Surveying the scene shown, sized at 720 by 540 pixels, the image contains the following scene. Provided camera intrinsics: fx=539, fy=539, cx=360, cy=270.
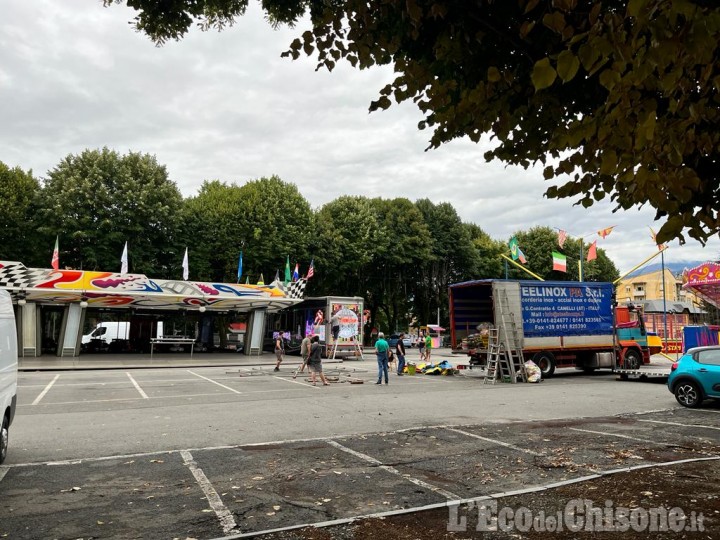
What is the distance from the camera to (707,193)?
4195 mm

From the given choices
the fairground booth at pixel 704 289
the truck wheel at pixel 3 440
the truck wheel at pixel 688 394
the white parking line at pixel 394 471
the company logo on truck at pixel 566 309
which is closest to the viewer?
the white parking line at pixel 394 471

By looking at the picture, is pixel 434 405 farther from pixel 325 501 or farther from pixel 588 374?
pixel 588 374

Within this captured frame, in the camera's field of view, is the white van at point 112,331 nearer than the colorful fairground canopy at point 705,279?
No

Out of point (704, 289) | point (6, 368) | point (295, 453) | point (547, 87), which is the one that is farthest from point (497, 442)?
point (704, 289)

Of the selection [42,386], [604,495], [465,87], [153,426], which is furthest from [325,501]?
[42,386]

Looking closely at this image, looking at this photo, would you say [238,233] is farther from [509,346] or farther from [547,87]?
[547,87]

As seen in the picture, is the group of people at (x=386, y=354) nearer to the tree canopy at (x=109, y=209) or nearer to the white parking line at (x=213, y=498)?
the white parking line at (x=213, y=498)

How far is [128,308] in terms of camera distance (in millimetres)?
32719

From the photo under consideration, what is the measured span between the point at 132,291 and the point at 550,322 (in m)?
20.8

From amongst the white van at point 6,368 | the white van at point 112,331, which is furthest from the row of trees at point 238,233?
the white van at point 6,368

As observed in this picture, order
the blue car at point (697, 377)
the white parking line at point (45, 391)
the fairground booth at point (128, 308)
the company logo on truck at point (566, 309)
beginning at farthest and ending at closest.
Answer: the fairground booth at point (128, 308) < the company logo on truck at point (566, 309) < the white parking line at point (45, 391) < the blue car at point (697, 377)

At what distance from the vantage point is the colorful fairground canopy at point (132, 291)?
25.7 meters

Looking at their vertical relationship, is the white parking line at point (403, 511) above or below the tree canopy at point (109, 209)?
below

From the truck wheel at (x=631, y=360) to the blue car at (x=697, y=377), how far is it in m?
9.39
